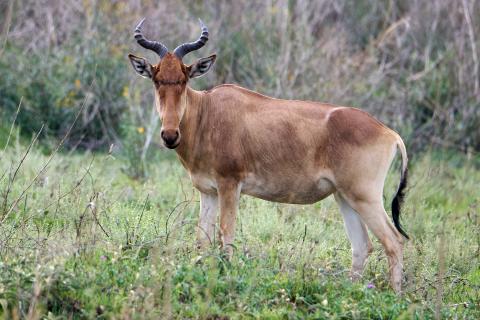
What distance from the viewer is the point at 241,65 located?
1523 cm

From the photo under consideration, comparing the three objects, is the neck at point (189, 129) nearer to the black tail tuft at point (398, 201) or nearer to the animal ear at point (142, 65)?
the animal ear at point (142, 65)

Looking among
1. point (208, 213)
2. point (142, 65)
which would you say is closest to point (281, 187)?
point (208, 213)

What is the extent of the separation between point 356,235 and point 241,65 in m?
7.12

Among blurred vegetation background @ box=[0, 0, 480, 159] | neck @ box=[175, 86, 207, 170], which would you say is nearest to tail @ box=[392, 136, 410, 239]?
neck @ box=[175, 86, 207, 170]

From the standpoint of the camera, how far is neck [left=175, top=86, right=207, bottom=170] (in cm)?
846

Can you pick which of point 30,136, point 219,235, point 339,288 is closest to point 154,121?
point 30,136

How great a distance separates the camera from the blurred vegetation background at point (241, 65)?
14148 mm

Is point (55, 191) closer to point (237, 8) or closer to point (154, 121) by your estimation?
point (154, 121)

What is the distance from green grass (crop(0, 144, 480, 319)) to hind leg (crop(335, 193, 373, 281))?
0.35ft

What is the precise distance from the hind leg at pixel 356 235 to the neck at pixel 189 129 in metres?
1.40

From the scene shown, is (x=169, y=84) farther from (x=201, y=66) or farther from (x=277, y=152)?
(x=277, y=152)

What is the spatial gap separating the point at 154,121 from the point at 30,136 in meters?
2.39

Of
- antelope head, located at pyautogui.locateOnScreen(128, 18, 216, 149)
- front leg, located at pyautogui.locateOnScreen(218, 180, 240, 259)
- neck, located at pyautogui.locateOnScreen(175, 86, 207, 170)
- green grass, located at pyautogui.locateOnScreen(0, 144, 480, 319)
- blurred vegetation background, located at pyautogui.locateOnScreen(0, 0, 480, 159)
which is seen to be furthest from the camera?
blurred vegetation background, located at pyautogui.locateOnScreen(0, 0, 480, 159)

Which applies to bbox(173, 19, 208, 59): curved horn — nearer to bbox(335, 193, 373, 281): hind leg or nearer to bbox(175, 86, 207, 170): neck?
bbox(175, 86, 207, 170): neck
